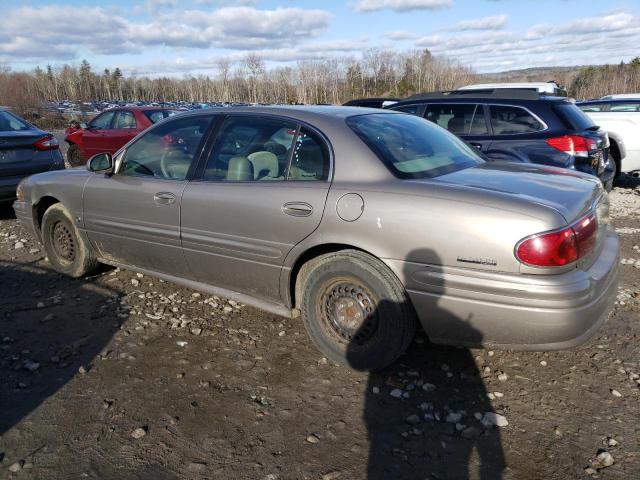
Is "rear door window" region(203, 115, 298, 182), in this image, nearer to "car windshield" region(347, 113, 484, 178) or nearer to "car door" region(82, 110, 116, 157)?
"car windshield" region(347, 113, 484, 178)

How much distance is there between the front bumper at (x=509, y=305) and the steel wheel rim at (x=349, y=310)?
31 centimetres

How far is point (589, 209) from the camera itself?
117 inches

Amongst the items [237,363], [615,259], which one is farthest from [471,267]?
[237,363]

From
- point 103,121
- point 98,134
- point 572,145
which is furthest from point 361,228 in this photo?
point 103,121

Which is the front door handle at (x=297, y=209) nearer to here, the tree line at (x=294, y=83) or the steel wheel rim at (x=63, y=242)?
the steel wheel rim at (x=63, y=242)

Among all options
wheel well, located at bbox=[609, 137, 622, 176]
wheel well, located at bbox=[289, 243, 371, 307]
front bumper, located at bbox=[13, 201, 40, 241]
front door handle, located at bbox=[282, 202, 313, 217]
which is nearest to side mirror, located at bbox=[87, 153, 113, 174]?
front bumper, located at bbox=[13, 201, 40, 241]

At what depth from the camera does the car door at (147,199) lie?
156 inches

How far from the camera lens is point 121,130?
41.0 ft

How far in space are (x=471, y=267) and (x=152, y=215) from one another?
8.14ft

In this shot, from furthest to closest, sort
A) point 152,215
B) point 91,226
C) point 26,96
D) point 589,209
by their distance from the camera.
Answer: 1. point 26,96
2. point 91,226
3. point 152,215
4. point 589,209

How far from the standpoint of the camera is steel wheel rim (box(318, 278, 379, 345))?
3160mm

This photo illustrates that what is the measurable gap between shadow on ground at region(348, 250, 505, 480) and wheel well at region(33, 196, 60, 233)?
11.5 feet

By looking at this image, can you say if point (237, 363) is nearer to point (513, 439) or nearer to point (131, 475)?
point (131, 475)

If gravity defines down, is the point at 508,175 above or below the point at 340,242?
above
